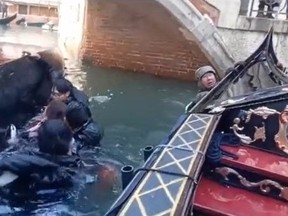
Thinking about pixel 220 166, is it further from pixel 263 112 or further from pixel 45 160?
pixel 45 160

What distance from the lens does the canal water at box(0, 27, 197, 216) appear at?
3014mm

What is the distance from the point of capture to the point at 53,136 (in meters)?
2.84

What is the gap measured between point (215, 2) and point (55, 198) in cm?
322

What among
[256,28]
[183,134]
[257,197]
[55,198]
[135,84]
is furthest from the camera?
[135,84]

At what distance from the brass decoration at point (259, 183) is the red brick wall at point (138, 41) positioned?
4740 mm

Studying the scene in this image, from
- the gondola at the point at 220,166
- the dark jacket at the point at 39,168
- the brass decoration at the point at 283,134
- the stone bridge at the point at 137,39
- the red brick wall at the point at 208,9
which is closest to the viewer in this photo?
the gondola at the point at 220,166

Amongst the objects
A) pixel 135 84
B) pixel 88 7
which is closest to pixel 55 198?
pixel 135 84

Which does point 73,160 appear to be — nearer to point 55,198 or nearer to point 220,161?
point 55,198

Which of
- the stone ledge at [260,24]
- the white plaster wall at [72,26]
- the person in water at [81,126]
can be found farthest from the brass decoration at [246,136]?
the white plaster wall at [72,26]

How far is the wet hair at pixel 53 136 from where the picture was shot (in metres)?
2.82

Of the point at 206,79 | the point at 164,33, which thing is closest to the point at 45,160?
the point at 206,79

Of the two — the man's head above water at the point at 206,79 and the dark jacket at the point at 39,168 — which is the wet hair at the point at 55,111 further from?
the man's head above water at the point at 206,79

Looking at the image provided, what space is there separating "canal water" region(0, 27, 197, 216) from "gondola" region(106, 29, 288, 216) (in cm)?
87

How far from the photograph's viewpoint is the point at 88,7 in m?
7.47
